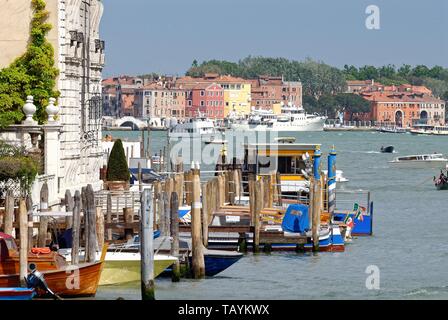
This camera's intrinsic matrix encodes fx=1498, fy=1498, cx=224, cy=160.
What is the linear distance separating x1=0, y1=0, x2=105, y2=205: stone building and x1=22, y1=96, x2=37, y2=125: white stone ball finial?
24 centimetres

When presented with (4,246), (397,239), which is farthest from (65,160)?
(4,246)

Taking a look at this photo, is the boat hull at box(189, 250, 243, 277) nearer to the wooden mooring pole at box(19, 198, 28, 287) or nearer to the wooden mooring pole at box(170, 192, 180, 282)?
the wooden mooring pole at box(170, 192, 180, 282)

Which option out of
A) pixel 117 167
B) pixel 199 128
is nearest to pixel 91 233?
pixel 117 167

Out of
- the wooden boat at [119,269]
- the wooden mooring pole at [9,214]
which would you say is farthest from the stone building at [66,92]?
the wooden boat at [119,269]

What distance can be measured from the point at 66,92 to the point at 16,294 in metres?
12.8

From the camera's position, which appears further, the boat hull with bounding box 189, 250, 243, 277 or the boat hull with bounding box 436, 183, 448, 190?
the boat hull with bounding box 436, 183, 448, 190

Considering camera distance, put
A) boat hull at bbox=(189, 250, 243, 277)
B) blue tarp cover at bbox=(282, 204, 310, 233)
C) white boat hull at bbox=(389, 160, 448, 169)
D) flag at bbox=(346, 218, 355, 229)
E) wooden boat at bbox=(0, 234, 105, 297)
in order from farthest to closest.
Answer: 1. white boat hull at bbox=(389, 160, 448, 169)
2. flag at bbox=(346, 218, 355, 229)
3. blue tarp cover at bbox=(282, 204, 310, 233)
4. boat hull at bbox=(189, 250, 243, 277)
5. wooden boat at bbox=(0, 234, 105, 297)

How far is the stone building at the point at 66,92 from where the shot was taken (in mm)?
32625

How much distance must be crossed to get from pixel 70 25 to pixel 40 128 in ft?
13.4

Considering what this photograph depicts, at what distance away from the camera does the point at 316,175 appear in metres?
37.7

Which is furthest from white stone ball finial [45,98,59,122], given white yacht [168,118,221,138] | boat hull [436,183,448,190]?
white yacht [168,118,221,138]

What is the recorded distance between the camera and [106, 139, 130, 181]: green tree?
129 feet

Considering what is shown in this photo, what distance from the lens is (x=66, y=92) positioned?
1377 inches

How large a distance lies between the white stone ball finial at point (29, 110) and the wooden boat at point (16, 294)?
33.7ft
